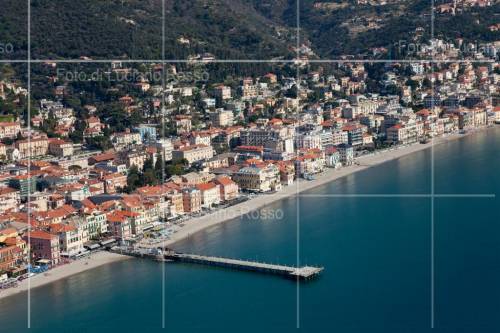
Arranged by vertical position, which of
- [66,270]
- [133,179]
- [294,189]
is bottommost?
[66,270]

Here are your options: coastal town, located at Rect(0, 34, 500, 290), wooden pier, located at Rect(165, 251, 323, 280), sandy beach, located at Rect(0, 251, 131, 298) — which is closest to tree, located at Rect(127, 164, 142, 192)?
coastal town, located at Rect(0, 34, 500, 290)

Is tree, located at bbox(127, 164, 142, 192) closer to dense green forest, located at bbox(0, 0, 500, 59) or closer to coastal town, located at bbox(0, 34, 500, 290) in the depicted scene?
coastal town, located at bbox(0, 34, 500, 290)

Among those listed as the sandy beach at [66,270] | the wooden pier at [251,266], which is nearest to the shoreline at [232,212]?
the sandy beach at [66,270]

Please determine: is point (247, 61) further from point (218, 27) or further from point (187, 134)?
point (187, 134)

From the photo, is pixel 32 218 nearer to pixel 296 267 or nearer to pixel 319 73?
pixel 296 267

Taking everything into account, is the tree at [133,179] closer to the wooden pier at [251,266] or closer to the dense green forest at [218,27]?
the wooden pier at [251,266]

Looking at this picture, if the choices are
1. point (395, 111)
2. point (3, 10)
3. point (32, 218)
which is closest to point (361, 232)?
point (32, 218)

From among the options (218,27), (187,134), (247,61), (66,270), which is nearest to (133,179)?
(187,134)
